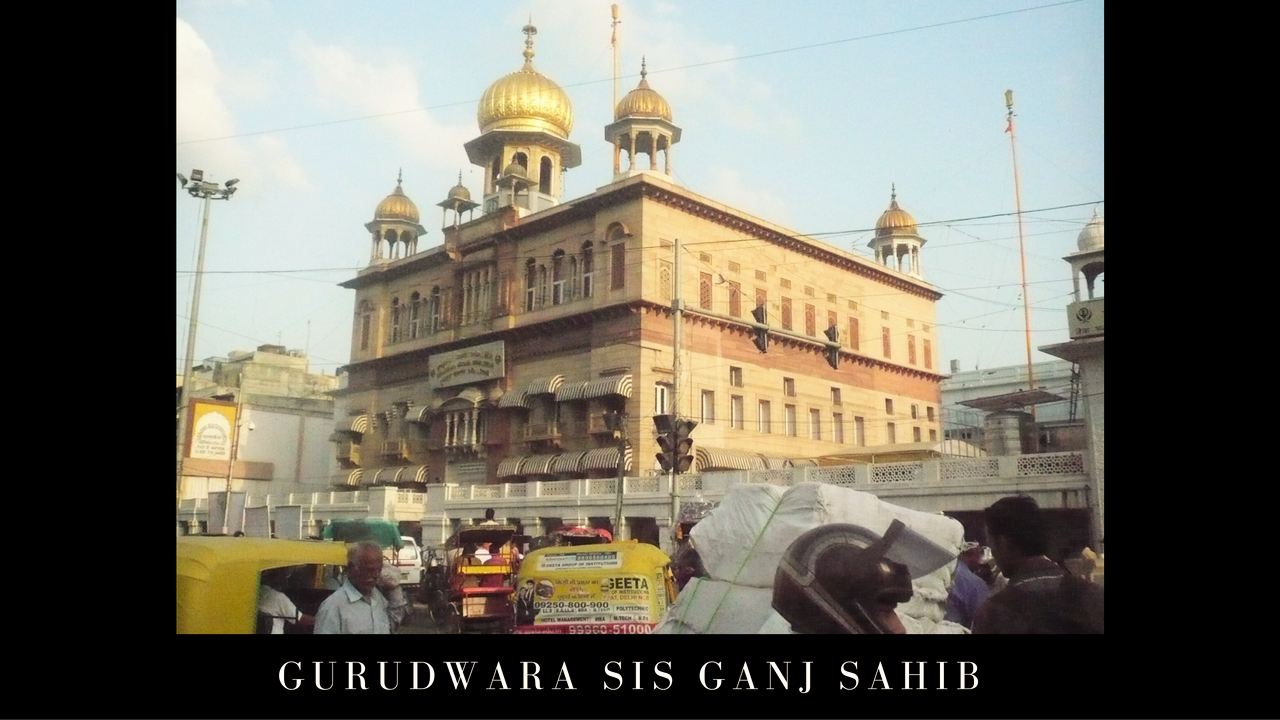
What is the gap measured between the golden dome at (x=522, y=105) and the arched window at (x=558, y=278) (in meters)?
5.42

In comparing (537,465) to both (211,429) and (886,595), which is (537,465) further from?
(886,595)

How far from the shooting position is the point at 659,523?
13.0 metres

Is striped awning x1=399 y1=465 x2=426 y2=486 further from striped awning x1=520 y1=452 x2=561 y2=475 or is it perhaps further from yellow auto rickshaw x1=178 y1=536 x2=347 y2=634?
yellow auto rickshaw x1=178 y1=536 x2=347 y2=634

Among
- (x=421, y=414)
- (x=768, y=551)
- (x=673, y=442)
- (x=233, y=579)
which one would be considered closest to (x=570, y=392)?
(x=421, y=414)

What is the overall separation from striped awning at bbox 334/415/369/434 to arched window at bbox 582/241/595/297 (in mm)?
4975

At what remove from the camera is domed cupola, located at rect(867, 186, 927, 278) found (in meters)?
11.4

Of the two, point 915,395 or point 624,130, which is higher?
point 624,130

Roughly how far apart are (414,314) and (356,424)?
7.62 ft

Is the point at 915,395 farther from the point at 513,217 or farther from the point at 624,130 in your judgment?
the point at 513,217

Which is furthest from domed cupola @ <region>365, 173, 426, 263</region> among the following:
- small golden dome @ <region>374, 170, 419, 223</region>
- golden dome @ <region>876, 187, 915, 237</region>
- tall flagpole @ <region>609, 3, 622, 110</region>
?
golden dome @ <region>876, 187, 915, 237</region>
